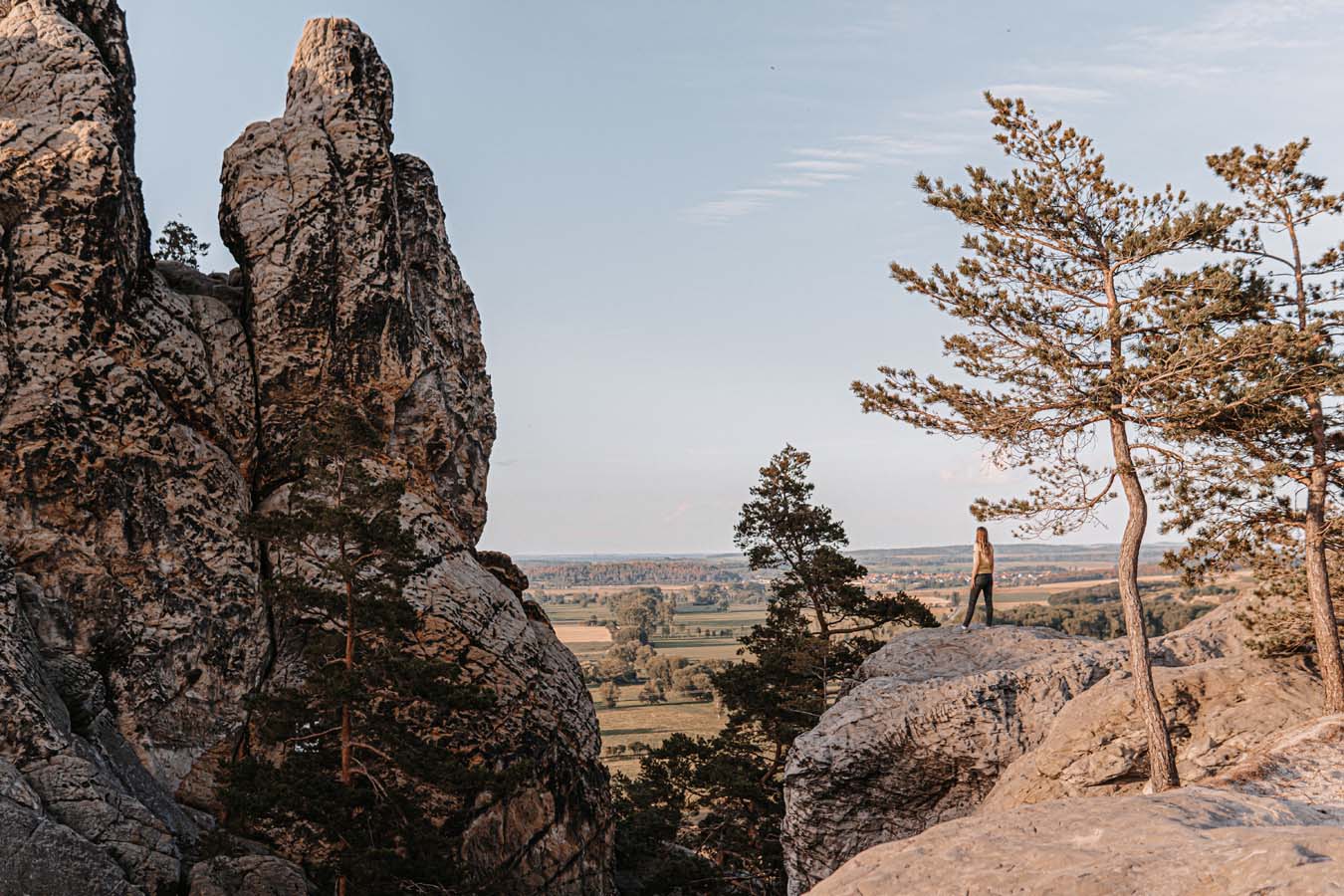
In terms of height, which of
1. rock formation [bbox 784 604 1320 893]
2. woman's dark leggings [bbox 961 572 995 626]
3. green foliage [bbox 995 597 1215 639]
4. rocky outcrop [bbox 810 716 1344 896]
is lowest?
green foliage [bbox 995 597 1215 639]

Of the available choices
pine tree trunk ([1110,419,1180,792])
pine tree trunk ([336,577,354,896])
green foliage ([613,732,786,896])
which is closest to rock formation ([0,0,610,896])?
pine tree trunk ([336,577,354,896])

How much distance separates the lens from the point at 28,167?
1944 cm

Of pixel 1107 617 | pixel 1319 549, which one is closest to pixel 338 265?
pixel 1319 549

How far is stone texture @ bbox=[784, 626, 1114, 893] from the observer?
17.3 m

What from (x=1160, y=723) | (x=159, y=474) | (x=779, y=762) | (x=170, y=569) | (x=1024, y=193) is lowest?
(x=779, y=762)

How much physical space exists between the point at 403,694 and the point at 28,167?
13.8 metres

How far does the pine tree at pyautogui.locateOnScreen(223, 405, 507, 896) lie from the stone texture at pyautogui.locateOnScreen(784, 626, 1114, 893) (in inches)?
249

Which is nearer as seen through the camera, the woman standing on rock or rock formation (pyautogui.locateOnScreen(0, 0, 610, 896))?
rock formation (pyautogui.locateOnScreen(0, 0, 610, 896))

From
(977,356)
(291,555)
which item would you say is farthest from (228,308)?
(977,356)

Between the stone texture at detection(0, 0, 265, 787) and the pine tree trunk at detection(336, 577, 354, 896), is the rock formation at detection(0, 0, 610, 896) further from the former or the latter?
the pine tree trunk at detection(336, 577, 354, 896)

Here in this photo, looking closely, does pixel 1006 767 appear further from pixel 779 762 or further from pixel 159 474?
pixel 159 474

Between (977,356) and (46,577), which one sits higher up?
(977,356)

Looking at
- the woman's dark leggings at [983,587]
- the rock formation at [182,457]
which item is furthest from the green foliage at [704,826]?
the woman's dark leggings at [983,587]

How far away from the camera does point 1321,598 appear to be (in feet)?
50.0
